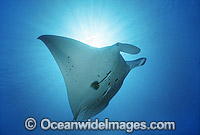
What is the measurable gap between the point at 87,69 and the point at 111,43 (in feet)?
6.61

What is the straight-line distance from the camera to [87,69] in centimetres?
287

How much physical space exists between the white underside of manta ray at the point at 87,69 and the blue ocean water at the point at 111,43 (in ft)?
5.87

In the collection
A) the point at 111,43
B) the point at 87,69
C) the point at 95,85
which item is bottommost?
the point at 95,85

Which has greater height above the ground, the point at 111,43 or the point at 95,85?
the point at 111,43

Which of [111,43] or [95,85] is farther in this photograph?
[111,43]

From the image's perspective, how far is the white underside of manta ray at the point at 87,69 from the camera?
2.59 meters

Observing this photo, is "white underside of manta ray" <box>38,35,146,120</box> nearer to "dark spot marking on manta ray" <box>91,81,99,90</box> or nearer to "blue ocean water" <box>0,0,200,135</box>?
"dark spot marking on manta ray" <box>91,81,99,90</box>

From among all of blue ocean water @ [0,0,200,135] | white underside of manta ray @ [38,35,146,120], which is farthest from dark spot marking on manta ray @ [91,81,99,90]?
blue ocean water @ [0,0,200,135]

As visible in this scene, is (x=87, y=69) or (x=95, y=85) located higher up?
(x=87, y=69)

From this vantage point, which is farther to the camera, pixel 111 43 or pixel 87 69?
pixel 111 43

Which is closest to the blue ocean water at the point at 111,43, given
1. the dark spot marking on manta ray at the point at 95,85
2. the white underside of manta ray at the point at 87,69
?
the white underside of manta ray at the point at 87,69

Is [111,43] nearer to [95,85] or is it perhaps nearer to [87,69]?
[87,69]

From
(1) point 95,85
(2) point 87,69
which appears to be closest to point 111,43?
(2) point 87,69

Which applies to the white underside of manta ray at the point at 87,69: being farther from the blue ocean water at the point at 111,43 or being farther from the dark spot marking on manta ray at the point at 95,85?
the blue ocean water at the point at 111,43
